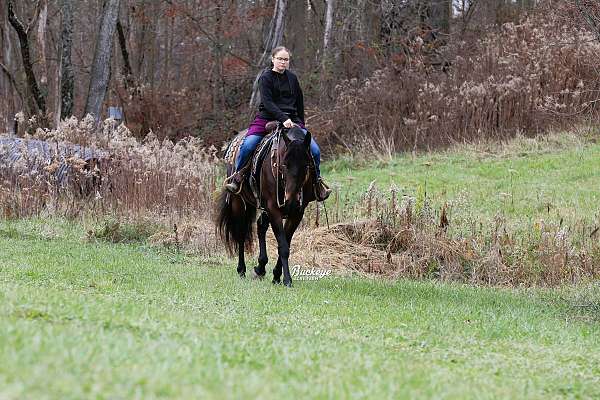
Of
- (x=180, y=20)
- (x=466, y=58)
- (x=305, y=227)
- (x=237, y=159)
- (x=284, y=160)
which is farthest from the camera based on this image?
(x=180, y=20)

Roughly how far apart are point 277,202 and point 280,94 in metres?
1.56

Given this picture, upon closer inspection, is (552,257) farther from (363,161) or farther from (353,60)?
(353,60)

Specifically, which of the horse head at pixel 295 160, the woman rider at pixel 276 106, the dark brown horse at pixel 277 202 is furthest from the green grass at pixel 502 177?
the horse head at pixel 295 160

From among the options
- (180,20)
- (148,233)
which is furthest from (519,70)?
(180,20)

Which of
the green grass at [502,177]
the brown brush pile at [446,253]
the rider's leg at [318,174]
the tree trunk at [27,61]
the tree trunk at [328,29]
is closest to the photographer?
the rider's leg at [318,174]

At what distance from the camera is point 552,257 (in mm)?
12828

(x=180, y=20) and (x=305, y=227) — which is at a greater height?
(x=180, y=20)

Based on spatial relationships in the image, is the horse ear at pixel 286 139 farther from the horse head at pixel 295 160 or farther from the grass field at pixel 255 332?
the grass field at pixel 255 332

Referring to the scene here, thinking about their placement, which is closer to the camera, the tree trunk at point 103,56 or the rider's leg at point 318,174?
the rider's leg at point 318,174

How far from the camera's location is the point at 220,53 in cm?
3331

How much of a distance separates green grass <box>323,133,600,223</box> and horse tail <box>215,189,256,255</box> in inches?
152

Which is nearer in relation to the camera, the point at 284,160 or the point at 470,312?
the point at 470,312

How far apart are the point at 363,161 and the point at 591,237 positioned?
11171mm

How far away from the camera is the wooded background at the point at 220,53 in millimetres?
25234
